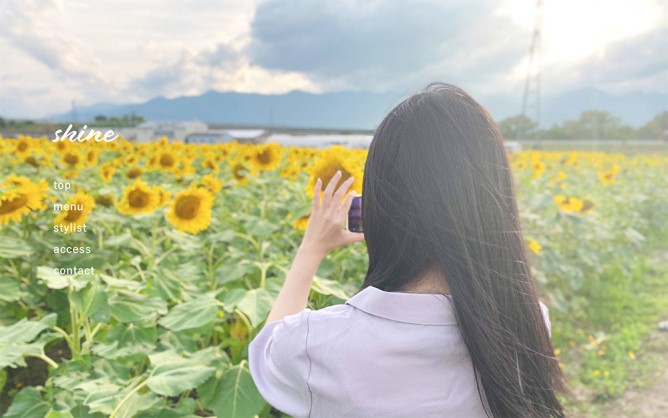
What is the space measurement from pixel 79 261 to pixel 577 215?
3479mm

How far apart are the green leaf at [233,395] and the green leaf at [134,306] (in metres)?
0.26

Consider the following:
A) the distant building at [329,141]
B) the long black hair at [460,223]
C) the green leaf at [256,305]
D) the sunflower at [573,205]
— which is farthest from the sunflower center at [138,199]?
the sunflower at [573,205]

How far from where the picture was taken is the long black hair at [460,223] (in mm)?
1026

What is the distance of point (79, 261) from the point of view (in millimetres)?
2180

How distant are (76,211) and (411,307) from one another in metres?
1.66

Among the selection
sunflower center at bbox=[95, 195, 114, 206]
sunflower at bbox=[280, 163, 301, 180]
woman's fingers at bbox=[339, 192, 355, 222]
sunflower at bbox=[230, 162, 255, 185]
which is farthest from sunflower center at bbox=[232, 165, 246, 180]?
woman's fingers at bbox=[339, 192, 355, 222]

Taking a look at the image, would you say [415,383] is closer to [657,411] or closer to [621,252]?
[657,411]

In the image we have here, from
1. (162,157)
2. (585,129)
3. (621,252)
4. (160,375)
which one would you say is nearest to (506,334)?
(160,375)

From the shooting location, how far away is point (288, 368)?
105 centimetres

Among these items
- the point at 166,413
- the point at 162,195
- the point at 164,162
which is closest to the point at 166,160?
the point at 164,162

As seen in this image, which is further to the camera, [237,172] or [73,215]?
[237,172]

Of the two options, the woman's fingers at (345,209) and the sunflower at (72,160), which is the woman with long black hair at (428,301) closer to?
the woman's fingers at (345,209)

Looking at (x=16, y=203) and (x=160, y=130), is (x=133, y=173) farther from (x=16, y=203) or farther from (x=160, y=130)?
(x=160, y=130)

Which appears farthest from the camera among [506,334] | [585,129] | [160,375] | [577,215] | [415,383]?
[585,129]
